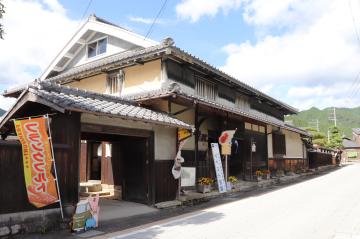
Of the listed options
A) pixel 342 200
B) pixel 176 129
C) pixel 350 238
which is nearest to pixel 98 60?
pixel 176 129

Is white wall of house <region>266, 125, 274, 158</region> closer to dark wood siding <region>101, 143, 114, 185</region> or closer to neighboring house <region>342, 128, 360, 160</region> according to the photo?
dark wood siding <region>101, 143, 114, 185</region>

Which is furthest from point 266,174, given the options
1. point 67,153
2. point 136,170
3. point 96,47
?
point 67,153

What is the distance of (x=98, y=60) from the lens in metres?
19.4

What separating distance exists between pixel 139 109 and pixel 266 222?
6.02m

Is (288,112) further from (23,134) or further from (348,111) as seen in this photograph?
(348,111)

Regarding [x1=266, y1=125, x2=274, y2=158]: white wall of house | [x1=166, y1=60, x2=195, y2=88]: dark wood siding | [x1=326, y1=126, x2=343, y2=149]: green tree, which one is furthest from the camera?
[x1=326, y1=126, x2=343, y2=149]: green tree

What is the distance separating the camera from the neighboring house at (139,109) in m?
10.1

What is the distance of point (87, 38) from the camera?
20.3 meters

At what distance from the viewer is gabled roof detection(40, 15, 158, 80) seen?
1727cm

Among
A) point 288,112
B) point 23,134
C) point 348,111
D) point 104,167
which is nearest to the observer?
point 23,134

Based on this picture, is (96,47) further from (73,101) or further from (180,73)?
(73,101)

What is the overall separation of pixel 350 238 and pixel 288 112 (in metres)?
24.7

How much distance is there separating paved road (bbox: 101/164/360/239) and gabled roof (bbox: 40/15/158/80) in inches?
359

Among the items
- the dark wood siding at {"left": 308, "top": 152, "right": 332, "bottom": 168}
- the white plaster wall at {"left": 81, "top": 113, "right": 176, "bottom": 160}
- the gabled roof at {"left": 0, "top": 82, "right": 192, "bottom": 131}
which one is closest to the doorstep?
the white plaster wall at {"left": 81, "top": 113, "right": 176, "bottom": 160}
